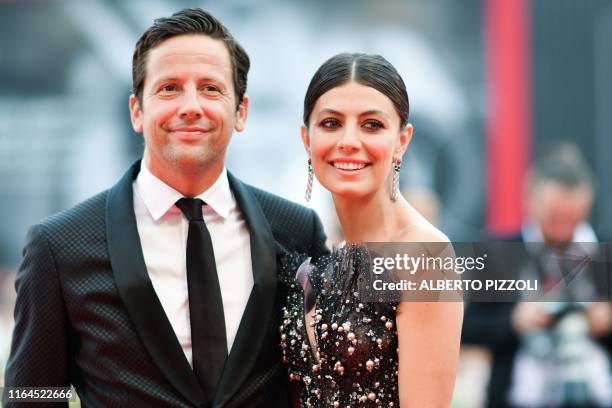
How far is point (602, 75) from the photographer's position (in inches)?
221

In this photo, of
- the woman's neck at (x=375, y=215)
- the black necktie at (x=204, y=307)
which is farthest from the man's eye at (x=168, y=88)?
the woman's neck at (x=375, y=215)

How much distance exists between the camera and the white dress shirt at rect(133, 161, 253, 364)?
2295 millimetres

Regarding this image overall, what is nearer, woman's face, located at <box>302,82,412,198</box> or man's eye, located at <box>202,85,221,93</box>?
woman's face, located at <box>302,82,412,198</box>

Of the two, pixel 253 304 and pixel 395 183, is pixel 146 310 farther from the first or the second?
pixel 395 183

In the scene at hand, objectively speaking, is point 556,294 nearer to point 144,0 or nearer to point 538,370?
point 538,370

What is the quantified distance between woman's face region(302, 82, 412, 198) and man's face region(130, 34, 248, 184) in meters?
0.29

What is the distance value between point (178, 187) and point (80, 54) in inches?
166

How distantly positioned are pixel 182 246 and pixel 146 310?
21 cm

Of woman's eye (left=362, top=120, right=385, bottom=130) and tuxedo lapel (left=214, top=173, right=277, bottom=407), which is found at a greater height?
woman's eye (left=362, top=120, right=385, bottom=130)

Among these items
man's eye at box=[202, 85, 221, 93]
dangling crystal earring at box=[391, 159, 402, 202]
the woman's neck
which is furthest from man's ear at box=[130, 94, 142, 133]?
dangling crystal earring at box=[391, 159, 402, 202]

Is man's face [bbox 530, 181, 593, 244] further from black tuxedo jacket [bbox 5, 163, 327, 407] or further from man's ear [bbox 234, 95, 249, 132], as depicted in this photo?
black tuxedo jacket [bbox 5, 163, 327, 407]

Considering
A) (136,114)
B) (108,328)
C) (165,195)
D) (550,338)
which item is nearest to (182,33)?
(136,114)

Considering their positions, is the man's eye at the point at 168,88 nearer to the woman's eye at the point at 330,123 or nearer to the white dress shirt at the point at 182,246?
the white dress shirt at the point at 182,246

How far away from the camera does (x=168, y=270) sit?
2318 millimetres
